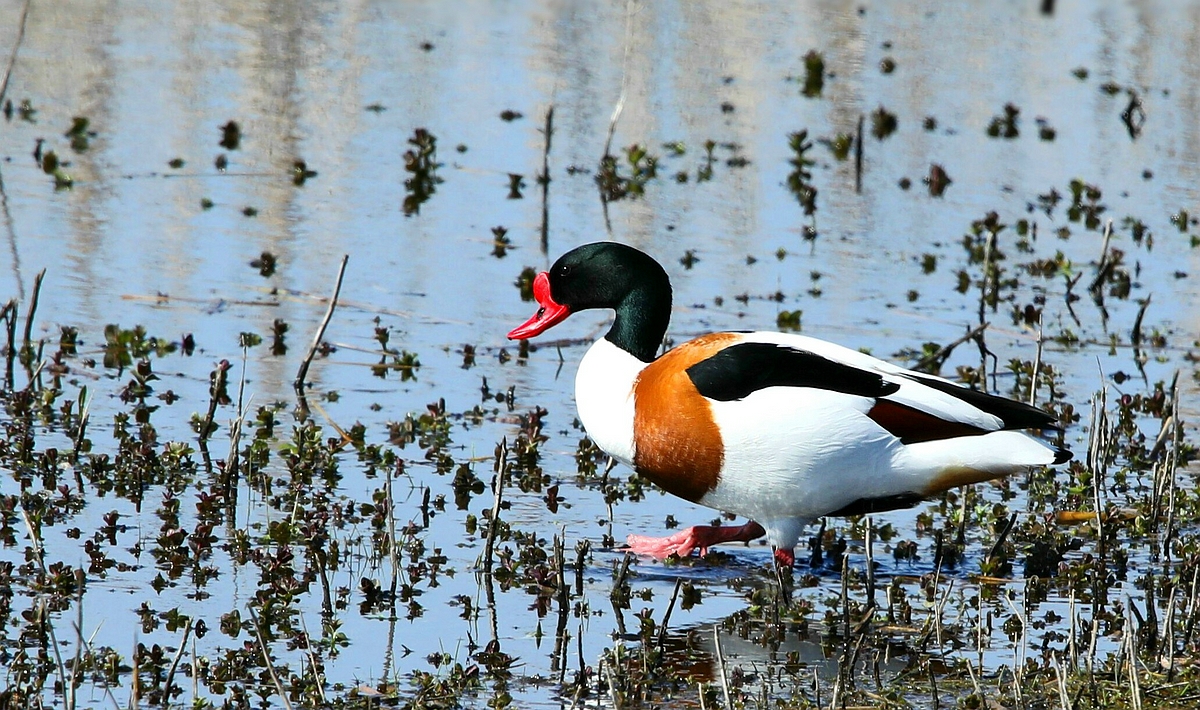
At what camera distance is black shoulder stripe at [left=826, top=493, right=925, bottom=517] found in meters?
6.15

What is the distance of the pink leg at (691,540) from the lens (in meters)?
6.35

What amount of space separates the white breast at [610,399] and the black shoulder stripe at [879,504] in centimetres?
78

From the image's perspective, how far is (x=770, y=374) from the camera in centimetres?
604

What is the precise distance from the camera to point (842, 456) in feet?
19.6

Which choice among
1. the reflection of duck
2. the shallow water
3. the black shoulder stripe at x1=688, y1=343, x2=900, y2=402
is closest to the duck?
the black shoulder stripe at x1=688, y1=343, x2=900, y2=402

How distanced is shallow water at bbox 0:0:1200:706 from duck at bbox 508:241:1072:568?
1.23 ft

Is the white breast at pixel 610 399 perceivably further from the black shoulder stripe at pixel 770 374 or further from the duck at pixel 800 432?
the black shoulder stripe at pixel 770 374

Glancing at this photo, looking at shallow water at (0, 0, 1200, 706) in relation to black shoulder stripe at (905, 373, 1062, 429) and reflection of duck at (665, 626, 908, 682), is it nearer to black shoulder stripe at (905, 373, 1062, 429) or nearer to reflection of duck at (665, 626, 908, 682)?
reflection of duck at (665, 626, 908, 682)

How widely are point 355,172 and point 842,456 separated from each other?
740cm

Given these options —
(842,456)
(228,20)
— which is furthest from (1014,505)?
(228,20)

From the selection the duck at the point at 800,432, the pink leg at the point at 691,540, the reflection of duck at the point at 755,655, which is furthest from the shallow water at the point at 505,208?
the duck at the point at 800,432

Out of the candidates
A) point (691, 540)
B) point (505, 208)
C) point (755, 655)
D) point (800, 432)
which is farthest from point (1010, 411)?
point (505, 208)

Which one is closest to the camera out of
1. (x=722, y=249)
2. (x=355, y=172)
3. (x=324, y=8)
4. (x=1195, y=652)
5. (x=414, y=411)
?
(x=1195, y=652)

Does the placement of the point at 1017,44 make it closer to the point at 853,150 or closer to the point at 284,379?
the point at 853,150
